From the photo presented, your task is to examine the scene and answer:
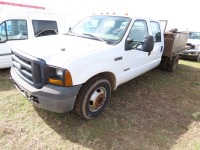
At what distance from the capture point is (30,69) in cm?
296

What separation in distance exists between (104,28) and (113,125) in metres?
1.99

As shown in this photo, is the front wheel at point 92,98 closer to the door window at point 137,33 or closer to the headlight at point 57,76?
the headlight at point 57,76

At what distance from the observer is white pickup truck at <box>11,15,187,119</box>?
2.80 m

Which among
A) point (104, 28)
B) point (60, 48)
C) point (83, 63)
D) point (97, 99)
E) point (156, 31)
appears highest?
point (104, 28)

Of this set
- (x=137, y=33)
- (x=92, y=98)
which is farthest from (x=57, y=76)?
(x=137, y=33)

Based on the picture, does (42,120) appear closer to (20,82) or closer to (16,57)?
(20,82)

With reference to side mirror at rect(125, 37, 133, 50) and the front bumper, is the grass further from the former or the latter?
side mirror at rect(125, 37, 133, 50)

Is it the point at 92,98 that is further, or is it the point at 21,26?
the point at 21,26

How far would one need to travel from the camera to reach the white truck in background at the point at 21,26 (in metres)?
5.62

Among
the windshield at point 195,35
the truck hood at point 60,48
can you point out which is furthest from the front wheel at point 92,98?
the windshield at point 195,35

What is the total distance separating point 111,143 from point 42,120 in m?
1.32

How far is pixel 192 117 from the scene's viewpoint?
13.3 feet

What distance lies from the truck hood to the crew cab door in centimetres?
66

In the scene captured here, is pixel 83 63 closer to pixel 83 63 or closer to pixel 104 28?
pixel 83 63
